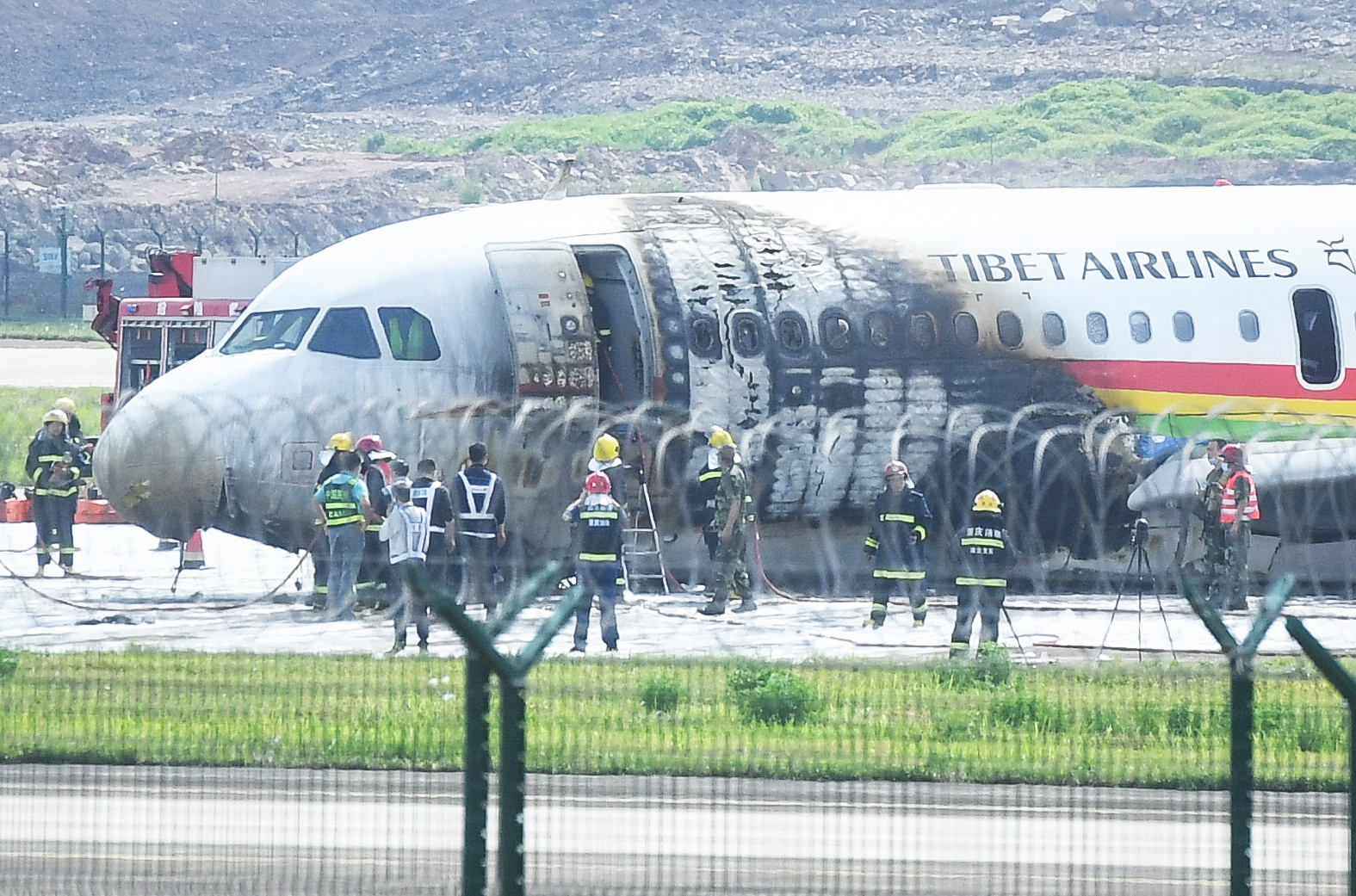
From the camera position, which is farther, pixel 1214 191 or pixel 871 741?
pixel 1214 191

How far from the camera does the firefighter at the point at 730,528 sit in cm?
2128

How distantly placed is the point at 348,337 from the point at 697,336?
10.5ft

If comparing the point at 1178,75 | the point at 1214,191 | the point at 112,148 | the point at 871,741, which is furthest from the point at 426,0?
the point at 871,741

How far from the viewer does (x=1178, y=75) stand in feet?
336

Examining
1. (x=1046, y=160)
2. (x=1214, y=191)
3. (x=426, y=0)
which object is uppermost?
(x=426, y=0)

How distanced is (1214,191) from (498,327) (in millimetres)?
7554

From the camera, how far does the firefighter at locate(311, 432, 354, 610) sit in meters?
20.7

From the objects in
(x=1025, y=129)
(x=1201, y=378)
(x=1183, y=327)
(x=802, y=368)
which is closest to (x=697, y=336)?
(x=802, y=368)

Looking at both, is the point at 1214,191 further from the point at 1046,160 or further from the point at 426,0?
the point at 426,0

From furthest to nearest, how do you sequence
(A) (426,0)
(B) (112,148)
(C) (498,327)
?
(A) (426,0) < (B) (112,148) < (C) (498,327)

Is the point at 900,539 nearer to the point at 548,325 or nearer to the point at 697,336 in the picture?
the point at 697,336

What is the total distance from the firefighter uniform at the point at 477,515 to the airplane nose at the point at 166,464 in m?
2.40

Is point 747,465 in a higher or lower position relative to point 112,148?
lower

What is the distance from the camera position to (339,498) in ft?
67.1
